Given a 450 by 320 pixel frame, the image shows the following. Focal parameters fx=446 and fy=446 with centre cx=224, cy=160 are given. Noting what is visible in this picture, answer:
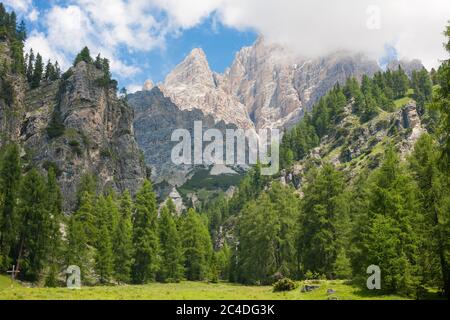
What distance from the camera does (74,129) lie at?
145 meters

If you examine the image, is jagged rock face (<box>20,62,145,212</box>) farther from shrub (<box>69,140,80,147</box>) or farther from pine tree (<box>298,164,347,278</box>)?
pine tree (<box>298,164,347,278</box>)

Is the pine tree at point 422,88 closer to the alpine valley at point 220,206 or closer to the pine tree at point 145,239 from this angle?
the alpine valley at point 220,206

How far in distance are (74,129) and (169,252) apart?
270 ft

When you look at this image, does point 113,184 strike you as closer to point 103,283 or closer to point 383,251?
point 103,283

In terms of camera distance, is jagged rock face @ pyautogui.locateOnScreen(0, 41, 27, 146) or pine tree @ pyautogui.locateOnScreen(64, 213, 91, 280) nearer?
pine tree @ pyautogui.locateOnScreen(64, 213, 91, 280)

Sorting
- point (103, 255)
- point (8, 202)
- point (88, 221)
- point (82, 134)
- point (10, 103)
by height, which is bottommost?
point (103, 255)

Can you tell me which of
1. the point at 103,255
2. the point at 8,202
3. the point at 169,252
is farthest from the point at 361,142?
the point at 8,202

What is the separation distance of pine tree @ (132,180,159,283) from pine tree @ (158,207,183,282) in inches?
104

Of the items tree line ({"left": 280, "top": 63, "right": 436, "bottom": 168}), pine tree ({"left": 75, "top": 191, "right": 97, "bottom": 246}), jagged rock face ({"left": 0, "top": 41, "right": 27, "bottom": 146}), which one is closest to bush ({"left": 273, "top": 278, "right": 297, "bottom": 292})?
pine tree ({"left": 75, "top": 191, "right": 97, "bottom": 246})

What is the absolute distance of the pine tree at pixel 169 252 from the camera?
247 ft

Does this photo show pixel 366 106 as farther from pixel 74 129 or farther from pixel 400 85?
pixel 74 129

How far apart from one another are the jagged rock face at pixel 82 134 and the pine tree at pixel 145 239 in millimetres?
58105

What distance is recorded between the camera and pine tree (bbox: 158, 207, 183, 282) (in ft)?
247

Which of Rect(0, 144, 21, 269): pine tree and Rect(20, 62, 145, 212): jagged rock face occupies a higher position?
Rect(20, 62, 145, 212): jagged rock face
